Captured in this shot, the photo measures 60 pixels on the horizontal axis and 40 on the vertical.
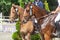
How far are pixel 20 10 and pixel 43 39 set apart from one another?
7.97 ft

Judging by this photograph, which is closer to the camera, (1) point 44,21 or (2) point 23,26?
(1) point 44,21

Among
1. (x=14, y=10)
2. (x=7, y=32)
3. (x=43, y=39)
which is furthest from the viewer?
(x=7, y=32)

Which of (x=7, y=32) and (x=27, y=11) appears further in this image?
(x=7, y=32)

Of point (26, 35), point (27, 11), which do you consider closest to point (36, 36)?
point (26, 35)

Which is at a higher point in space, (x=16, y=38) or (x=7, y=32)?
(x=16, y=38)

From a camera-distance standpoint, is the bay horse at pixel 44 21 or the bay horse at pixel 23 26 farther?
the bay horse at pixel 23 26

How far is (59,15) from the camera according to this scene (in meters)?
8.24

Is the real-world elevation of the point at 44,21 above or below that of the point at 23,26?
above

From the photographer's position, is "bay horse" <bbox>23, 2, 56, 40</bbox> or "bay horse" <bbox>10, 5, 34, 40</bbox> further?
"bay horse" <bbox>10, 5, 34, 40</bbox>

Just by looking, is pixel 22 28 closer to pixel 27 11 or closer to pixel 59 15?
pixel 27 11

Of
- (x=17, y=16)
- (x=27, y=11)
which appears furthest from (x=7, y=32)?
(x=27, y=11)

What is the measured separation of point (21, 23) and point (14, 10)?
1.85ft

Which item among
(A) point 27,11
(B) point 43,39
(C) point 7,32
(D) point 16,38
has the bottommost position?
(C) point 7,32

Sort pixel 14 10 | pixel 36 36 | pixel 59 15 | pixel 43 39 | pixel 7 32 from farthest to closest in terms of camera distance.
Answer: pixel 7 32, pixel 36 36, pixel 14 10, pixel 43 39, pixel 59 15
